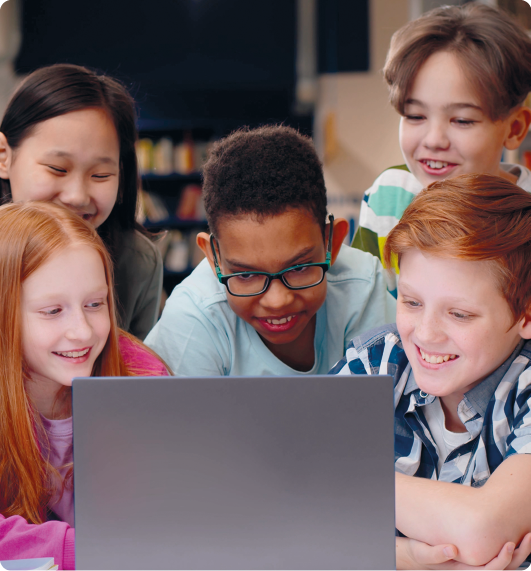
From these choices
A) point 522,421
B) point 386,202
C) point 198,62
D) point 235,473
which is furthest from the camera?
point 198,62

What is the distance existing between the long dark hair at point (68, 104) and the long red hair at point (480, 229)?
0.88 meters

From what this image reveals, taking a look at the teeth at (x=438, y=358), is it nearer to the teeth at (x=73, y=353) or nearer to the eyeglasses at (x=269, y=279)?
the eyeglasses at (x=269, y=279)

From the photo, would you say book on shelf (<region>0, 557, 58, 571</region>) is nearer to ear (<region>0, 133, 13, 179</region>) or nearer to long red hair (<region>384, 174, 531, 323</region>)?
long red hair (<region>384, 174, 531, 323</region>)

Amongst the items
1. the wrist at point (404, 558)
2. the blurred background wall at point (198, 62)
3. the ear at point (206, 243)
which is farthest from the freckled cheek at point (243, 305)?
the blurred background wall at point (198, 62)

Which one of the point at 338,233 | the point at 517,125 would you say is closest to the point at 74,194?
the point at 338,233

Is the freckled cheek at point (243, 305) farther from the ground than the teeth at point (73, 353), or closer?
farther from the ground

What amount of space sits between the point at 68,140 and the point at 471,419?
1.11 m

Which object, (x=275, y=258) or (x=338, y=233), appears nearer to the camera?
(x=275, y=258)

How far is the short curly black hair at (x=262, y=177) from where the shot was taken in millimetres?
1367

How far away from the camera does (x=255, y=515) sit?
733 millimetres

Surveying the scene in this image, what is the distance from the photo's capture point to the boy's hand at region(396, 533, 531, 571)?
33.5 inches

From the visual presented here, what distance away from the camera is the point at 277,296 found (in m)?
1.36

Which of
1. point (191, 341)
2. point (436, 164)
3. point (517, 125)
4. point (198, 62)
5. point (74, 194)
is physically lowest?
point (191, 341)

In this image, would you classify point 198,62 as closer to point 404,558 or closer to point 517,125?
point 517,125
